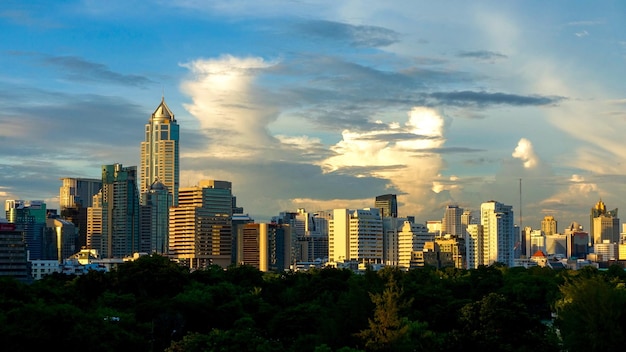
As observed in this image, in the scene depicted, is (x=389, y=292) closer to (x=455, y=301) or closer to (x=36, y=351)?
(x=36, y=351)

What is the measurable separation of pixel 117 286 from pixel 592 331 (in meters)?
43.0

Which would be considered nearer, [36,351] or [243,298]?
[36,351]

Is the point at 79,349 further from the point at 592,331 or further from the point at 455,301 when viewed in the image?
the point at 455,301

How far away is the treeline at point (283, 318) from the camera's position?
51.0 metres

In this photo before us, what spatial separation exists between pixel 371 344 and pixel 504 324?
1163cm

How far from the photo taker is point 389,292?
185ft

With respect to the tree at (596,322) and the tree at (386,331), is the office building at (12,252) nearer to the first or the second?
the tree at (386,331)

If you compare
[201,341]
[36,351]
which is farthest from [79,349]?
[201,341]

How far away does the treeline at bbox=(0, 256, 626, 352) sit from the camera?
51.0 m

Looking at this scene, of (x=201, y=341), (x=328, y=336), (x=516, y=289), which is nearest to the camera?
(x=201, y=341)

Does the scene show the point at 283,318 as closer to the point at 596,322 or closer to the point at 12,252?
the point at 596,322

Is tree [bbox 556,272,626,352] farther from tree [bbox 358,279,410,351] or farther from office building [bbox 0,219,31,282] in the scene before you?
office building [bbox 0,219,31,282]

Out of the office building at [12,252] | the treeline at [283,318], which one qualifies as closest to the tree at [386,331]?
the treeline at [283,318]

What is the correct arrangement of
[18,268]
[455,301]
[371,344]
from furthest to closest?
1. [18,268]
2. [455,301]
3. [371,344]
